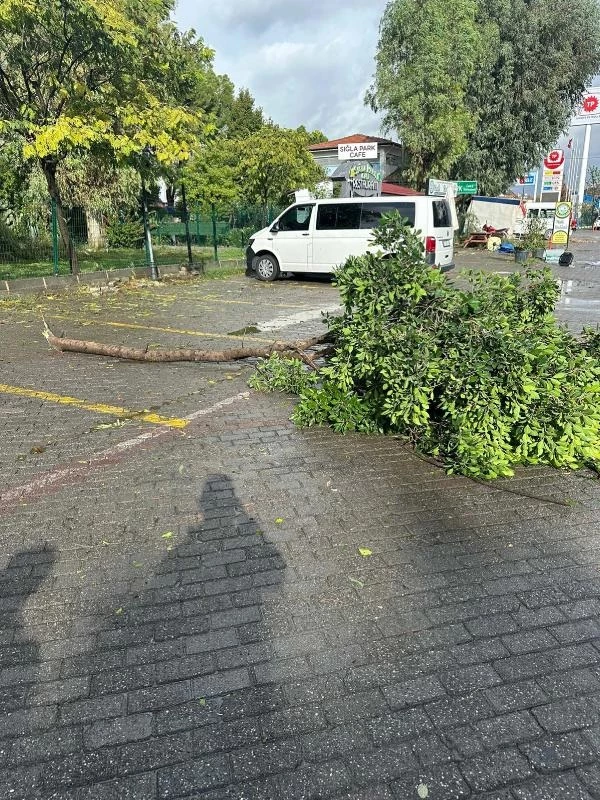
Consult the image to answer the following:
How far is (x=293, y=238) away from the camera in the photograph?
15586 mm

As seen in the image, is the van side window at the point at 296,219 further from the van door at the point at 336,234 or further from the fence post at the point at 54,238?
the fence post at the point at 54,238

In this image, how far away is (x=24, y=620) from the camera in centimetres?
279

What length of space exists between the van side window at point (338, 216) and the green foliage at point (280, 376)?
29.5 ft

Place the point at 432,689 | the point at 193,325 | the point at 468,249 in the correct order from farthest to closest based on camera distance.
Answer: the point at 468,249, the point at 193,325, the point at 432,689

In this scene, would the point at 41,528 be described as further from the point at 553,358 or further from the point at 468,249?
the point at 468,249

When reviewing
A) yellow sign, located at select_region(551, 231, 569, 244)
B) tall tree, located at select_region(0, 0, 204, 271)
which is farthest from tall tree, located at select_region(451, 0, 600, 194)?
tall tree, located at select_region(0, 0, 204, 271)

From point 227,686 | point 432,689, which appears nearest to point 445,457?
point 432,689

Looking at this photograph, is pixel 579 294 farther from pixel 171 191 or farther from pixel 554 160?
pixel 554 160

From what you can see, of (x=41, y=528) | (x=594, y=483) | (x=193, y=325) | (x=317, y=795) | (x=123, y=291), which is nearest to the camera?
(x=317, y=795)

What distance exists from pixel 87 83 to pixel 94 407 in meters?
11.2

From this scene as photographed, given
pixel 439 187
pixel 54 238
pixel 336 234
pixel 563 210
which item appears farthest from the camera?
pixel 439 187

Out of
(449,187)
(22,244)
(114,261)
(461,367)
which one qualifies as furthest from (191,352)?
(449,187)

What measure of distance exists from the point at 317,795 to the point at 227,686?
0.58m

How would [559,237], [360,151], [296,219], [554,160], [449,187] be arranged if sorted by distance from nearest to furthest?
1. [296,219]
2. [360,151]
3. [559,237]
4. [449,187]
5. [554,160]
